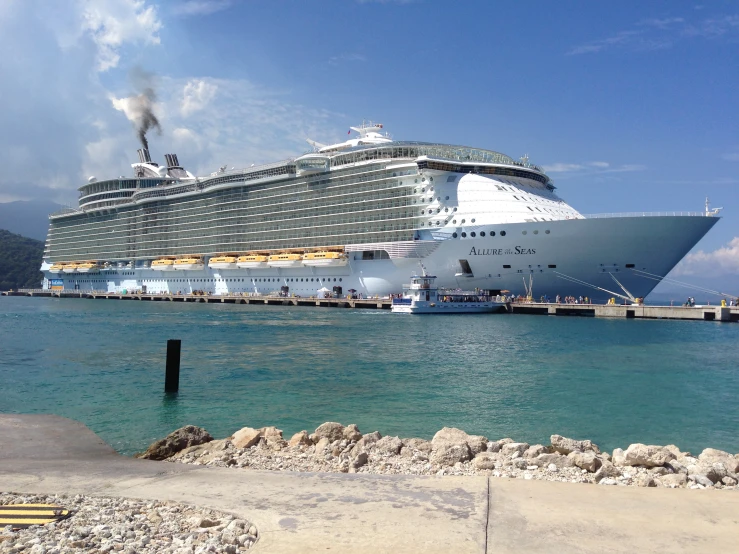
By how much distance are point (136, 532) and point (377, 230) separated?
48.1 meters

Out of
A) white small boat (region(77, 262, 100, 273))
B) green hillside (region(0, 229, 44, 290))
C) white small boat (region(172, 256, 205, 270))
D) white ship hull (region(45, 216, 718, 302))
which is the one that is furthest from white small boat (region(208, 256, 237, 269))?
green hillside (region(0, 229, 44, 290))

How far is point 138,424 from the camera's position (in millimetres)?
13750

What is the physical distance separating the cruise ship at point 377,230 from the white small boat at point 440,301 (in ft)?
4.03

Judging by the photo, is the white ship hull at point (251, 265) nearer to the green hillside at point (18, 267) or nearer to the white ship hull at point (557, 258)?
the white ship hull at point (557, 258)

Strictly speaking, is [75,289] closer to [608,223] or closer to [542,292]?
[542,292]

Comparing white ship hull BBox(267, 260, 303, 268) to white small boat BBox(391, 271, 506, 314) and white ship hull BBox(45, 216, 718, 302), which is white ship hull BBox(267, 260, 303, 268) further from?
white small boat BBox(391, 271, 506, 314)

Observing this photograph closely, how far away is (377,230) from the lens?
53219 mm

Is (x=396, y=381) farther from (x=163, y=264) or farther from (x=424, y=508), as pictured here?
(x=163, y=264)

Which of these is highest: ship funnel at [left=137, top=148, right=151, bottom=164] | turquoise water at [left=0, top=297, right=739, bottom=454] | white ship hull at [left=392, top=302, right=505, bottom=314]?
ship funnel at [left=137, top=148, right=151, bottom=164]

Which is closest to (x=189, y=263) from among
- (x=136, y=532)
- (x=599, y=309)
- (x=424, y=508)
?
(x=599, y=309)

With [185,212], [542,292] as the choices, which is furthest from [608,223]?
[185,212]

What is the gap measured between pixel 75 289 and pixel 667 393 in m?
97.9

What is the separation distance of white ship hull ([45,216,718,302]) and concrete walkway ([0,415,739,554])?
35.5 meters

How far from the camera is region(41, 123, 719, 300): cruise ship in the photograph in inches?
1639
